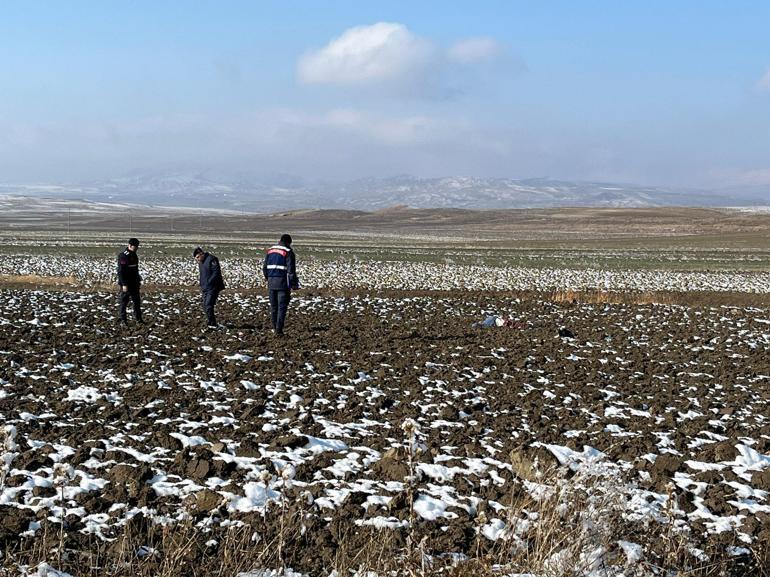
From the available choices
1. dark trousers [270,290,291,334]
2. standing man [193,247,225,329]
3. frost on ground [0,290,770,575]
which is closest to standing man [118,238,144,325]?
frost on ground [0,290,770,575]

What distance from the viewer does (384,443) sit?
8273 millimetres

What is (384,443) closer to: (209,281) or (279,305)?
(279,305)

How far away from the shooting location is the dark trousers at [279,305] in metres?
A: 14.7

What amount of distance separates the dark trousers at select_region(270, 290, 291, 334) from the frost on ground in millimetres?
356

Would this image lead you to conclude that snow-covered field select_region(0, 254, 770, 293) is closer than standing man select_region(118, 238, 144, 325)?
No

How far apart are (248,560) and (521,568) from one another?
1999 mm

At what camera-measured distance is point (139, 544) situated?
18.4 feet

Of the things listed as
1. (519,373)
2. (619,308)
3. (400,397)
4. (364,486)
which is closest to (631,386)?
(519,373)

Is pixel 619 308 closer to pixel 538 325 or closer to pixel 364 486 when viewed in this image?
pixel 538 325

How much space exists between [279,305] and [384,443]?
708 cm

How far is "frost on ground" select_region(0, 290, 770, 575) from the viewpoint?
569 centimetres

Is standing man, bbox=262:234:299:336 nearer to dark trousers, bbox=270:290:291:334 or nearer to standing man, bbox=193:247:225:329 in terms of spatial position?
dark trousers, bbox=270:290:291:334

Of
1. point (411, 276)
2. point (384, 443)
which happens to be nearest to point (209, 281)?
point (384, 443)

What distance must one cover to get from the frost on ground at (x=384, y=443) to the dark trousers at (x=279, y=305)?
0.36m
